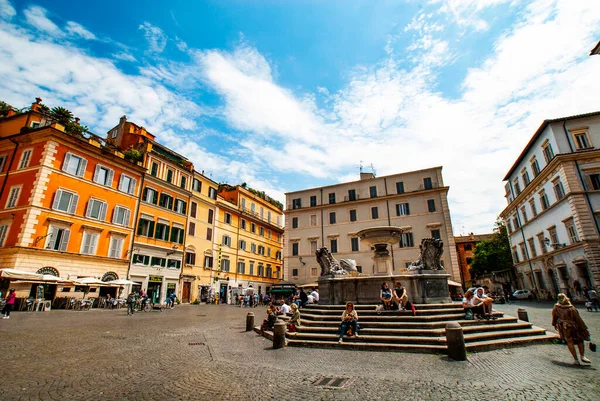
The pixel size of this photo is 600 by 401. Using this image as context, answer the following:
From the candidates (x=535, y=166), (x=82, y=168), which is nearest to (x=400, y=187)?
(x=535, y=166)

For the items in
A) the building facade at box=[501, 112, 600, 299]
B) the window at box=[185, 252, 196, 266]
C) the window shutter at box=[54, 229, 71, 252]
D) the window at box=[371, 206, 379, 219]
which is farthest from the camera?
the window at box=[371, 206, 379, 219]

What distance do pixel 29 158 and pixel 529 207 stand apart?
47496 millimetres

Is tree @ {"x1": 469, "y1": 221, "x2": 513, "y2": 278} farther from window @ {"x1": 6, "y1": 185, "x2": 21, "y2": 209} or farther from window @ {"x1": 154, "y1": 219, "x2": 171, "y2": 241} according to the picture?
window @ {"x1": 6, "y1": 185, "x2": 21, "y2": 209}

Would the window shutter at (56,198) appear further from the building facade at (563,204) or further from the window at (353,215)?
the building facade at (563,204)

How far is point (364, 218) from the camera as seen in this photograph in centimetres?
3762

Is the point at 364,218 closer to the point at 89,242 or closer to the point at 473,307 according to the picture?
the point at 473,307

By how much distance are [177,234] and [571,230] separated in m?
36.4

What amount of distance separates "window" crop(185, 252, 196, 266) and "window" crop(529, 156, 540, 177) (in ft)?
122

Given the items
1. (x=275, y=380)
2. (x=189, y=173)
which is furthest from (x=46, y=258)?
(x=275, y=380)

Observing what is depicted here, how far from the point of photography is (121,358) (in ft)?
24.5

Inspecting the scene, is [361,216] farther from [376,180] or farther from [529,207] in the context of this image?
[529,207]

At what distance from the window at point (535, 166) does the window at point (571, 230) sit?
283 inches

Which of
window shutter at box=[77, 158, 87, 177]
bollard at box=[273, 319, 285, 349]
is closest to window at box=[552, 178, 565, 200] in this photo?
bollard at box=[273, 319, 285, 349]

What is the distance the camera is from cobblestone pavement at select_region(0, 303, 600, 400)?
5039mm
